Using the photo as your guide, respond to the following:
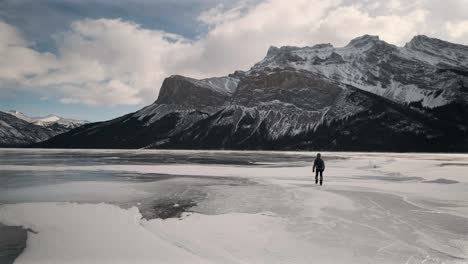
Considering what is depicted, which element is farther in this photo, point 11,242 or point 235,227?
point 235,227

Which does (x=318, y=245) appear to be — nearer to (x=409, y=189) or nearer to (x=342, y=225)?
(x=342, y=225)

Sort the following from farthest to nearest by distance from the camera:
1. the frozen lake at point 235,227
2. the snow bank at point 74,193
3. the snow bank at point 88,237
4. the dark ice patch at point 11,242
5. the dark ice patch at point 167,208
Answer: the snow bank at point 74,193
the dark ice patch at point 167,208
the frozen lake at point 235,227
the dark ice patch at point 11,242
the snow bank at point 88,237

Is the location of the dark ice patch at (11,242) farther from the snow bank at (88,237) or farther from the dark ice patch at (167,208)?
the dark ice patch at (167,208)

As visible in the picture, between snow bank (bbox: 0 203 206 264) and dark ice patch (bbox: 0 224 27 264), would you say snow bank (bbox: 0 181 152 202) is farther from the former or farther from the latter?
dark ice patch (bbox: 0 224 27 264)

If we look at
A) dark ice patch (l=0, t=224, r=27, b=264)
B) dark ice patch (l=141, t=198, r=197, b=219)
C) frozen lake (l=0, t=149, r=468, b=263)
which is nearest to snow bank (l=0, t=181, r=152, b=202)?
frozen lake (l=0, t=149, r=468, b=263)

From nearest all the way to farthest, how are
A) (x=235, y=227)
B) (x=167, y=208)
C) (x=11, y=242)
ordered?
(x=11, y=242)
(x=235, y=227)
(x=167, y=208)

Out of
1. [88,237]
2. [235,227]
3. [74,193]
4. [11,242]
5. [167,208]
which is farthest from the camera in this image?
[74,193]

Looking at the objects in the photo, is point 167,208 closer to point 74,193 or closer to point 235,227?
point 235,227

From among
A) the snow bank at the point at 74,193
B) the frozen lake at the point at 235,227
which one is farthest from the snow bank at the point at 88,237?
the snow bank at the point at 74,193

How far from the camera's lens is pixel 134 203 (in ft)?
60.6

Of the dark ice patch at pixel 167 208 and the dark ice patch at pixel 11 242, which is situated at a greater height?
the dark ice patch at pixel 167 208

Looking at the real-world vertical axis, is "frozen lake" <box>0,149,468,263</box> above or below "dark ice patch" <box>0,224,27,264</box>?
above

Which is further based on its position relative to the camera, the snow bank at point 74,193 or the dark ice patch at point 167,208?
the snow bank at point 74,193

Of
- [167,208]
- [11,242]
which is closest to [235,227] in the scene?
[167,208]
